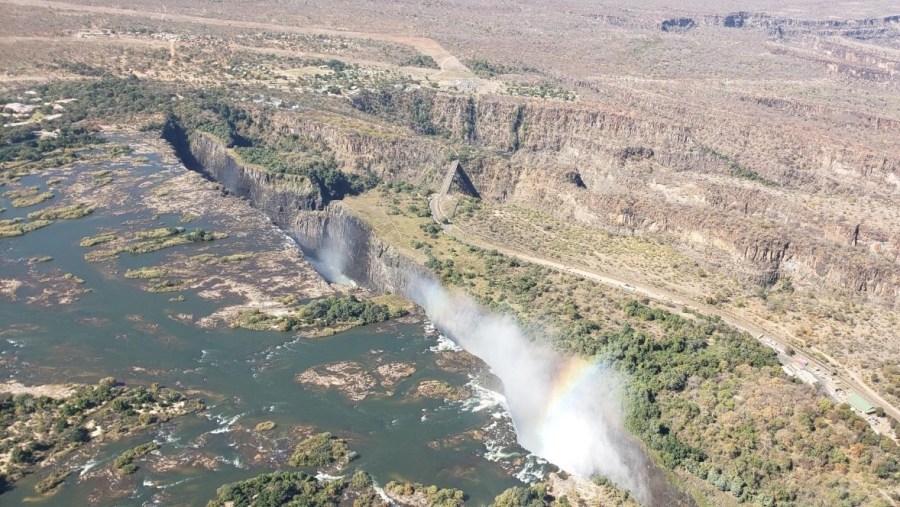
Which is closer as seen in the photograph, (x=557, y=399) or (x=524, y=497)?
(x=524, y=497)

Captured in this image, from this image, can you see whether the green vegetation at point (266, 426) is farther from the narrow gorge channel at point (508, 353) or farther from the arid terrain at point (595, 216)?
the narrow gorge channel at point (508, 353)

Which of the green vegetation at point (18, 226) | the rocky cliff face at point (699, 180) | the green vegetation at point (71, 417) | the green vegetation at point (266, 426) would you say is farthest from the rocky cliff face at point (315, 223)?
the green vegetation at point (71, 417)

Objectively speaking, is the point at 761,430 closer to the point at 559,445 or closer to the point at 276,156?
the point at 559,445

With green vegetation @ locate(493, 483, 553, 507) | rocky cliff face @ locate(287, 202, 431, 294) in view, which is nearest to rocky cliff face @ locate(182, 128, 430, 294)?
rocky cliff face @ locate(287, 202, 431, 294)

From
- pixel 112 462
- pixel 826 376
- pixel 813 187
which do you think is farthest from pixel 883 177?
pixel 112 462

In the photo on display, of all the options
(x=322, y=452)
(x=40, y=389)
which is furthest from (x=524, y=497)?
(x=40, y=389)

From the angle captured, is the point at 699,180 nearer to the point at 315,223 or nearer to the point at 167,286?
the point at 315,223
